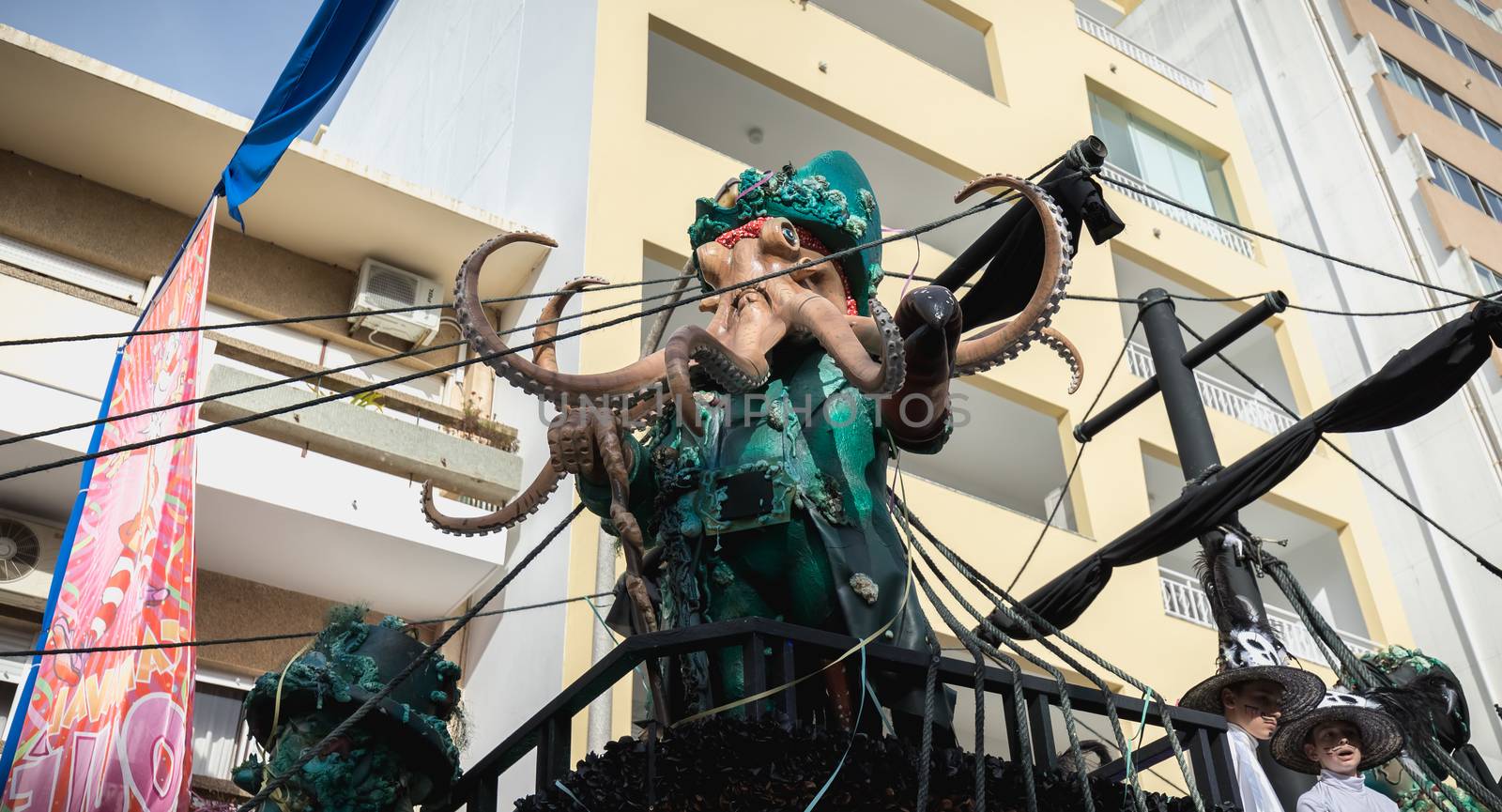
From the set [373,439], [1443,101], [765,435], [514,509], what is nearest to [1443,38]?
[1443,101]

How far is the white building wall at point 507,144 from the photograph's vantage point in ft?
32.1

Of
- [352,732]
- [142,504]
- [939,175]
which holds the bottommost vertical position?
[352,732]

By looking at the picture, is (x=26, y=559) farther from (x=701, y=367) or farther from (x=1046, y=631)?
(x=1046, y=631)

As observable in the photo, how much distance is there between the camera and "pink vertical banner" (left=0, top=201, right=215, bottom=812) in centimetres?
561

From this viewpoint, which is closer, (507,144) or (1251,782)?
(1251,782)

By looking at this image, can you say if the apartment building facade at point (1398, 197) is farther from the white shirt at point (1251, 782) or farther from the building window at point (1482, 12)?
the white shirt at point (1251, 782)

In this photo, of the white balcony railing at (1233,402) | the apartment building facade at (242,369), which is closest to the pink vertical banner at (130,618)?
the apartment building facade at (242,369)

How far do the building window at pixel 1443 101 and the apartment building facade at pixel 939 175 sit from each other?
4430mm

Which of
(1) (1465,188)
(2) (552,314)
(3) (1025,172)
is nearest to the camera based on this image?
(2) (552,314)

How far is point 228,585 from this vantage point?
9555 millimetres

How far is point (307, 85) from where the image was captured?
735 cm

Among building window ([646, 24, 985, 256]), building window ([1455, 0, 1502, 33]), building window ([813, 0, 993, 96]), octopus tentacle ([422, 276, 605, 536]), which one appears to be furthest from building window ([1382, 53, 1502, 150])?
octopus tentacle ([422, 276, 605, 536])

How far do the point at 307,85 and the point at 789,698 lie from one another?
4689 millimetres

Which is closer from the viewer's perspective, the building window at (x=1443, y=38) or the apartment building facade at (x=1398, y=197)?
the apartment building facade at (x=1398, y=197)
